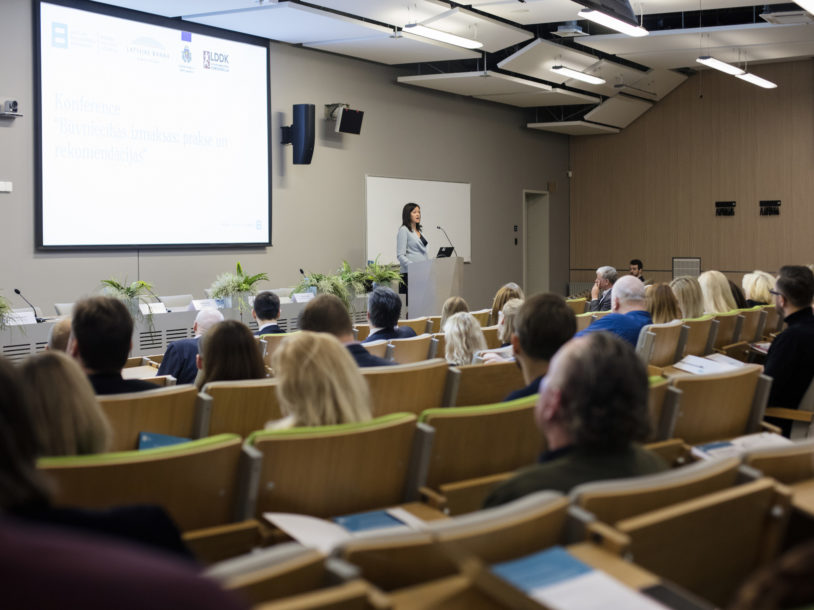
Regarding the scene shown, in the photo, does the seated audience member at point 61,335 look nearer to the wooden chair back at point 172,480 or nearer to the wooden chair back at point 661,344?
the wooden chair back at point 172,480

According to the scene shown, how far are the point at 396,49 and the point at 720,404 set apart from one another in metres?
8.70

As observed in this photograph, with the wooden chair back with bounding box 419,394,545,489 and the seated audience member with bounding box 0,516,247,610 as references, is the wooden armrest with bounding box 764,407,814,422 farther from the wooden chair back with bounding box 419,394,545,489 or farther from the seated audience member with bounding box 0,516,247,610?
the seated audience member with bounding box 0,516,247,610

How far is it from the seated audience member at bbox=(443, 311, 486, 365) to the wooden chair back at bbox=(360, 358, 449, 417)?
843 millimetres

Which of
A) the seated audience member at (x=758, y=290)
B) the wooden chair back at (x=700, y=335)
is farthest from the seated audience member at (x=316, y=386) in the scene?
the seated audience member at (x=758, y=290)

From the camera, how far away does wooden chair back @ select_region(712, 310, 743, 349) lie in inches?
243

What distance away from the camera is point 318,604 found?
4.20 ft

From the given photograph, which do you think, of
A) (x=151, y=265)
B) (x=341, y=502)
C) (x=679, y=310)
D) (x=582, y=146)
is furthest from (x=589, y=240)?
(x=341, y=502)

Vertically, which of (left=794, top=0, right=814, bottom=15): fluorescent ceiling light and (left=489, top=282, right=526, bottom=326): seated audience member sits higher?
(left=794, top=0, right=814, bottom=15): fluorescent ceiling light

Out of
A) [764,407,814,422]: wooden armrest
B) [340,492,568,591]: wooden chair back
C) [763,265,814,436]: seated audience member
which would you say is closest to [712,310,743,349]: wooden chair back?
[763,265,814,436]: seated audience member

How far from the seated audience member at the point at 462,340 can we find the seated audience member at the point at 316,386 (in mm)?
2113

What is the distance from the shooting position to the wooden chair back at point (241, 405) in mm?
3234

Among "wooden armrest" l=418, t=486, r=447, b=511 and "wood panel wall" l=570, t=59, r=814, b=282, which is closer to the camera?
"wooden armrest" l=418, t=486, r=447, b=511

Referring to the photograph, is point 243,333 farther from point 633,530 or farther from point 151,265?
point 151,265

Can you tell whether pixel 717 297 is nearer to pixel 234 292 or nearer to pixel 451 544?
pixel 234 292
